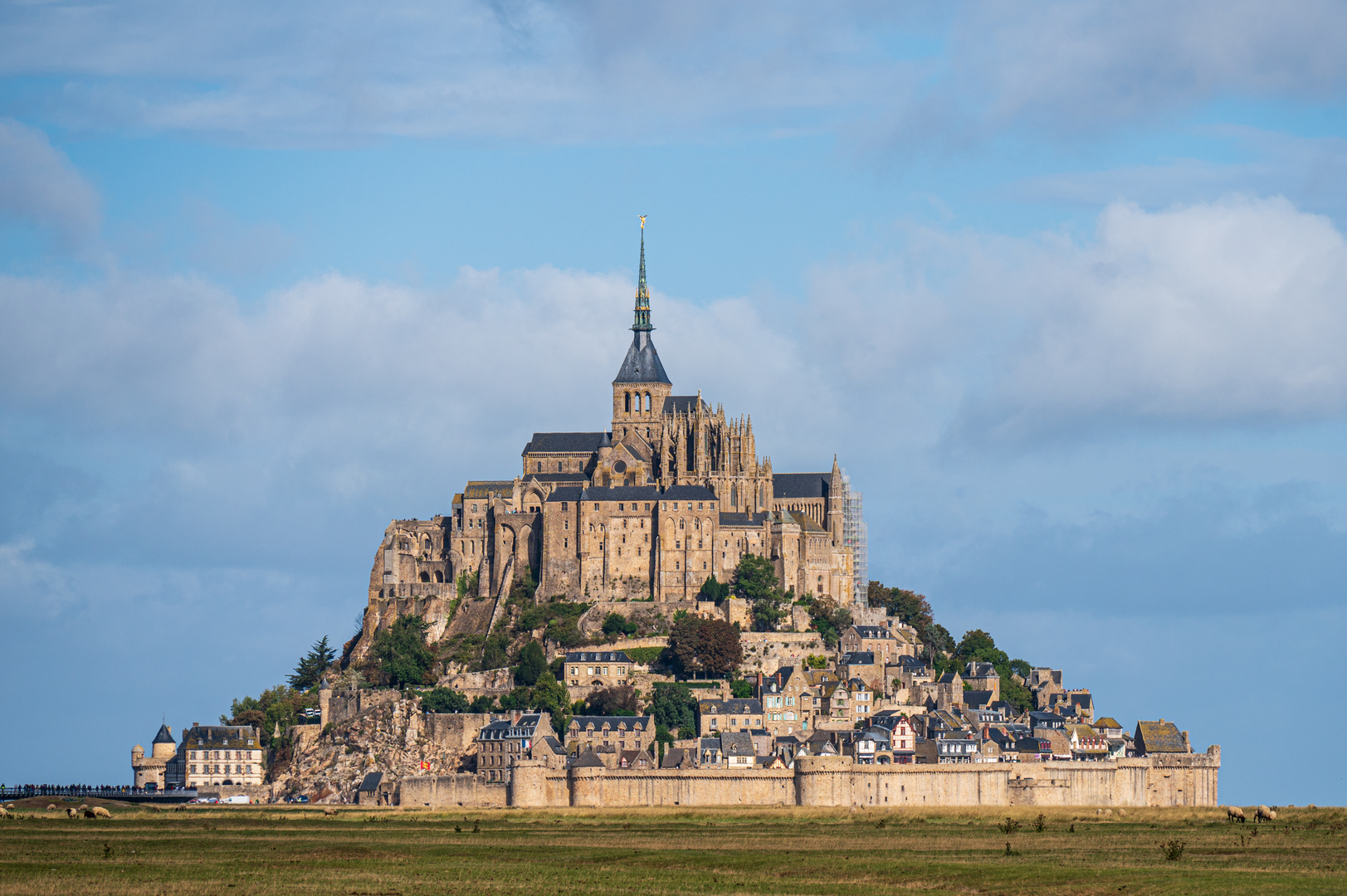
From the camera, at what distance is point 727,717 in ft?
414

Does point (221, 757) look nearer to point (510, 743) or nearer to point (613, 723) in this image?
point (510, 743)

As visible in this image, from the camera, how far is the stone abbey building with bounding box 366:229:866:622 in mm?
142625

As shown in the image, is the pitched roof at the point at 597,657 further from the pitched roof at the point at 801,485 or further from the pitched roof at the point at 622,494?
the pitched roof at the point at 801,485

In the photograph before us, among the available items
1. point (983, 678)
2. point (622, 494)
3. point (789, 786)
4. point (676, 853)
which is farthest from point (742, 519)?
point (676, 853)

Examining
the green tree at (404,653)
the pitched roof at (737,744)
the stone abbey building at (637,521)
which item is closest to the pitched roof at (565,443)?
the stone abbey building at (637,521)

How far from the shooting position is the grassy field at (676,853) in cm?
7206

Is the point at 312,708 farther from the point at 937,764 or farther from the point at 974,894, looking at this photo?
the point at 974,894

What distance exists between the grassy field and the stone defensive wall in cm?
379

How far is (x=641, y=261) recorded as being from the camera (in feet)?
531

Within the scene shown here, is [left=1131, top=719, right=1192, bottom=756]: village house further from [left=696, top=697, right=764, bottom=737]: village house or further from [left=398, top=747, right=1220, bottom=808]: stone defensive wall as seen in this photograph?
[left=696, top=697, right=764, bottom=737]: village house

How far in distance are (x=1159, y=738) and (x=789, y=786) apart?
28.8 meters

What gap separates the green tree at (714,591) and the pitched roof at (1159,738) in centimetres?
2787

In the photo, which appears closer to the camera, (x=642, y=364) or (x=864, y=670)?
(x=864, y=670)

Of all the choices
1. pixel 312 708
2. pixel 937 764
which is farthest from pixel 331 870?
pixel 312 708
